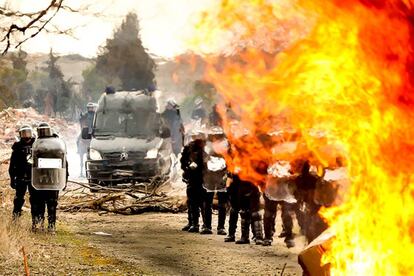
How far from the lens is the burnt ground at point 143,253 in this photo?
964 cm

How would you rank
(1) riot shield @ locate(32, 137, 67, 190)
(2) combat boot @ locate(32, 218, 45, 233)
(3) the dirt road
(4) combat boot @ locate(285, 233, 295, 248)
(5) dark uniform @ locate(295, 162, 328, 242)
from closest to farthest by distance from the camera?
(3) the dirt road → (5) dark uniform @ locate(295, 162, 328, 242) → (4) combat boot @ locate(285, 233, 295, 248) → (1) riot shield @ locate(32, 137, 67, 190) → (2) combat boot @ locate(32, 218, 45, 233)

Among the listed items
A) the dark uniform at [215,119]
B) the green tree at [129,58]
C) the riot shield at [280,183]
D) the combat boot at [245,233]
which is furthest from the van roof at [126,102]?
the green tree at [129,58]

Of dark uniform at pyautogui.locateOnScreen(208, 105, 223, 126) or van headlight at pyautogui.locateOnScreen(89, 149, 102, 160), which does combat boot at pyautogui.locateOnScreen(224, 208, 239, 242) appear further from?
dark uniform at pyautogui.locateOnScreen(208, 105, 223, 126)

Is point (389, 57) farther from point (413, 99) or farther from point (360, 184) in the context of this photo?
point (360, 184)

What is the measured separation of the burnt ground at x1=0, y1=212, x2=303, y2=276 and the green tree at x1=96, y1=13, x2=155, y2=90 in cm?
4043

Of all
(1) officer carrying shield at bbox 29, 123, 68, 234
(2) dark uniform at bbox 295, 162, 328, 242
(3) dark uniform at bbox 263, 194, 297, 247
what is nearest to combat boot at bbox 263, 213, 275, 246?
(3) dark uniform at bbox 263, 194, 297, 247

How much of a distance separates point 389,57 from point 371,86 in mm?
313

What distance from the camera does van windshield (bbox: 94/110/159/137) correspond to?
18891mm

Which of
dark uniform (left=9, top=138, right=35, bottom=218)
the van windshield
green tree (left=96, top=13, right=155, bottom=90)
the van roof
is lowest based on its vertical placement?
dark uniform (left=9, top=138, right=35, bottom=218)

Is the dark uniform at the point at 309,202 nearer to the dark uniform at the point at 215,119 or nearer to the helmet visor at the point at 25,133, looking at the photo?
the helmet visor at the point at 25,133

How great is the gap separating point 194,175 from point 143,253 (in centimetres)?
302

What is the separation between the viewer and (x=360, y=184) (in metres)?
6.60

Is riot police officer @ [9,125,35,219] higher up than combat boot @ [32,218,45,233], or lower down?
higher up

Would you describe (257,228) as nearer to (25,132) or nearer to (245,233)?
(245,233)
